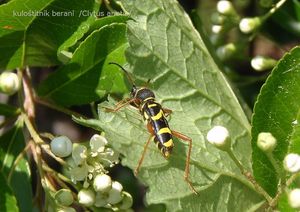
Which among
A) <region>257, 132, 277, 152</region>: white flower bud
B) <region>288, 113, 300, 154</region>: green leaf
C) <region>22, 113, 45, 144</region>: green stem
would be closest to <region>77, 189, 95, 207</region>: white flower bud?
<region>22, 113, 45, 144</region>: green stem

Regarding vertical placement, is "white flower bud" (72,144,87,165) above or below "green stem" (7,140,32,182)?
above

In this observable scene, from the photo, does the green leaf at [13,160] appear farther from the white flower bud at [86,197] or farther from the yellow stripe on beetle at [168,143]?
the yellow stripe on beetle at [168,143]

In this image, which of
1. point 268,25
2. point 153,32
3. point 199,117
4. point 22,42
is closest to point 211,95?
point 199,117

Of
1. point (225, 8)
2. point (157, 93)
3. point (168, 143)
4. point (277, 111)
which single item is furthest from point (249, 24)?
point (168, 143)

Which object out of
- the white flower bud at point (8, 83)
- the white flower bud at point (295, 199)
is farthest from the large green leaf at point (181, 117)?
the white flower bud at point (8, 83)

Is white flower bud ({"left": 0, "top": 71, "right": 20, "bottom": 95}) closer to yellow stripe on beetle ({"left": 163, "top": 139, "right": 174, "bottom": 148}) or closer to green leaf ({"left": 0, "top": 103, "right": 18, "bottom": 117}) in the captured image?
green leaf ({"left": 0, "top": 103, "right": 18, "bottom": 117})
